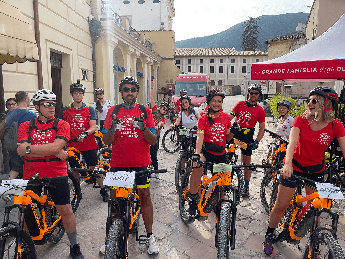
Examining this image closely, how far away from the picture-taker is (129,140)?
3143 mm

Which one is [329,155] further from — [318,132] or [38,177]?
[38,177]

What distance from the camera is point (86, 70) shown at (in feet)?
36.9

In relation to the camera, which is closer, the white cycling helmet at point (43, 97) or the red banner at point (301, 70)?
the white cycling helmet at point (43, 97)

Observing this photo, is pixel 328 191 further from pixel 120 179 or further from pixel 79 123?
pixel 79 123

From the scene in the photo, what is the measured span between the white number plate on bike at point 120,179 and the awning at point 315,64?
363 centimetres

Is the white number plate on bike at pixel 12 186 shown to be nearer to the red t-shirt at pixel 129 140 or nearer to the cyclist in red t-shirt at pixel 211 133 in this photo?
the red t-shirt at pixel 129 140

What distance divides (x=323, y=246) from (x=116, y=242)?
6.16 ft

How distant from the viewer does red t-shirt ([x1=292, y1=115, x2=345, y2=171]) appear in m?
2.88

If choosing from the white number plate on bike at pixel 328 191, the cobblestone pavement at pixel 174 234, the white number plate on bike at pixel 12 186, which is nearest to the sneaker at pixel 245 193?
the cobblestone pavement at pixel 174 234

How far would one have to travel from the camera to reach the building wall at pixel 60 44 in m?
6.78

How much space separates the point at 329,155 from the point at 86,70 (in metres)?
9.49

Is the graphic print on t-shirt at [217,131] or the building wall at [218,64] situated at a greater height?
the building wall at [218,64]

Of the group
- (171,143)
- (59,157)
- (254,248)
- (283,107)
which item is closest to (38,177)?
(59,157)

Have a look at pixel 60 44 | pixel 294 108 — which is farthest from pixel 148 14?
pixel 60 44
